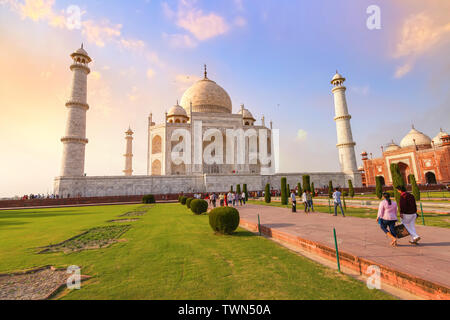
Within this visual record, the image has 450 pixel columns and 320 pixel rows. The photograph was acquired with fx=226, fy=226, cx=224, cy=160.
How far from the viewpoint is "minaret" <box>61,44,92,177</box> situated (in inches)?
1115

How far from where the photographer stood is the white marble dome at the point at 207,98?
4197 centimetres

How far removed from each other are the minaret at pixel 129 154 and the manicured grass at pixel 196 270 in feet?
119

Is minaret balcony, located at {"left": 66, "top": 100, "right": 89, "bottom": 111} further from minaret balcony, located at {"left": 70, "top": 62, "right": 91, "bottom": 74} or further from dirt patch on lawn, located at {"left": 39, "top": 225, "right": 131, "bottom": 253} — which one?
dirt patch on lawn, located at {"left": 39, "top": 225, "right": 131, "bottom": 253}

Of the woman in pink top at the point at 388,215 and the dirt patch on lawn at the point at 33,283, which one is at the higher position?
the woman in pink top at the point at 388,215

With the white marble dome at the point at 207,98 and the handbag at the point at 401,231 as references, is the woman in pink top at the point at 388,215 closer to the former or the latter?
the handbag at the point at 401,231

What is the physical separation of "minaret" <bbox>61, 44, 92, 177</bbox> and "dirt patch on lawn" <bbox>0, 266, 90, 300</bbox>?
1112 inches

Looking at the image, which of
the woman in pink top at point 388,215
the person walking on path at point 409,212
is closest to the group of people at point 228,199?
the woman in pink top at point 388,215

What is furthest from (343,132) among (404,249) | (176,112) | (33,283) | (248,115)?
(33,283)

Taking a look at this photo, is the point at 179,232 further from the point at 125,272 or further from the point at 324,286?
the point at 324,286

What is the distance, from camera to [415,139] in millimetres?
43031

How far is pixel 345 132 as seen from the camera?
36125mm

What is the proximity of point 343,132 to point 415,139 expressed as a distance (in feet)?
61.1

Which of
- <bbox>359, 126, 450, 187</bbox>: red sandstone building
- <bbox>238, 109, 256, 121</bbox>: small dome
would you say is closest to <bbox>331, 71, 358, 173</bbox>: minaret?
<bbox>359, 126, 450, 187</bbox>: red sandstone building
